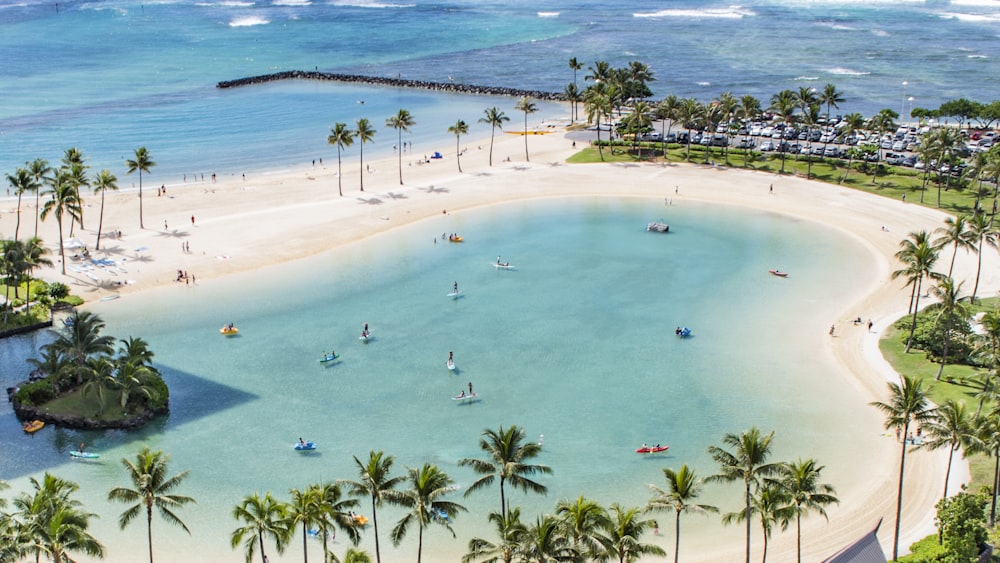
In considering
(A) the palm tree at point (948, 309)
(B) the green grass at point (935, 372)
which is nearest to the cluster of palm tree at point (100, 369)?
(B) the green grass at point (935, 372)

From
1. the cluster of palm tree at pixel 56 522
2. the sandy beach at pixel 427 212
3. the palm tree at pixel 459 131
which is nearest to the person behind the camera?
the cluster of palm tree at pixel 56 522

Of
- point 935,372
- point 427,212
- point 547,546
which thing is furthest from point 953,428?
point 427,212

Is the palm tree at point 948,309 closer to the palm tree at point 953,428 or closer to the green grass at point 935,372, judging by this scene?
the green grass at point 935,372

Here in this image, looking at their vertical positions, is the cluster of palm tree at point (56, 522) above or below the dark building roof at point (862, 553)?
above

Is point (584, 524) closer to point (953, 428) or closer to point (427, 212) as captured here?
point (953, 428)

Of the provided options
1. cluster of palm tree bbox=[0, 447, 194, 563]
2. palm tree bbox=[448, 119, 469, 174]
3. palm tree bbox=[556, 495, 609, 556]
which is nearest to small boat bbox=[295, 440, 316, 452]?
cluster of palm tree bbox=[0, 447, 194, 563]

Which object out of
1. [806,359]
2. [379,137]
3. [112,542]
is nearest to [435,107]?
[379,137]

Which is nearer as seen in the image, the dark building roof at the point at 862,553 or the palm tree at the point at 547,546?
the palm tree at the point at 547,546
